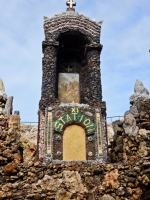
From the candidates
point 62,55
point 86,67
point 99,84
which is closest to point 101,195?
point 99,84

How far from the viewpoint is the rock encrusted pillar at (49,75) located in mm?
15461

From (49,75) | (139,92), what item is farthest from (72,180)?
(139,92)

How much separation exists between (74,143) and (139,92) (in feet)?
15.7

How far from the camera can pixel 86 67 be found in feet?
59.4

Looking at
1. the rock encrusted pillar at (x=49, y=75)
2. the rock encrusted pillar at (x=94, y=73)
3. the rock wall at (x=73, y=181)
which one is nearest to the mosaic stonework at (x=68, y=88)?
the rock encrusted pillar at (x=94, y=73)

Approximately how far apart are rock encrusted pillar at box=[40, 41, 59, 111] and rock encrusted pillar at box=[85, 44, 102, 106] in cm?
185

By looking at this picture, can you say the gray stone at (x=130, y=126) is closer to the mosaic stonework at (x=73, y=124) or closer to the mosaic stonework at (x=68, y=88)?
the mosaic stonework at (x=73, y=124)

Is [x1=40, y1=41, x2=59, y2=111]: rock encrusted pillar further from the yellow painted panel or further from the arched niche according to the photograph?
the yellow painted panel

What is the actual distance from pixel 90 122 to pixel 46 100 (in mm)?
2487

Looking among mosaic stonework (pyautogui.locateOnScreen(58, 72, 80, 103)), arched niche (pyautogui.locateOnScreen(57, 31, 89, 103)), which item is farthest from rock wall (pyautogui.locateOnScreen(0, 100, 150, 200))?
arched niche (pyautogui.locateOnScreen(57, 31, 89, 103))

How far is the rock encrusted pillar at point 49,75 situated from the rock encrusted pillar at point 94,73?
1854mm

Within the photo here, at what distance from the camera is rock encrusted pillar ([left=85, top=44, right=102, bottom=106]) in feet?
53.0

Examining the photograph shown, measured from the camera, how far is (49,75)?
16.5 metres

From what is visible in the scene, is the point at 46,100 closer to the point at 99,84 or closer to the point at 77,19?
the point at 99,84
